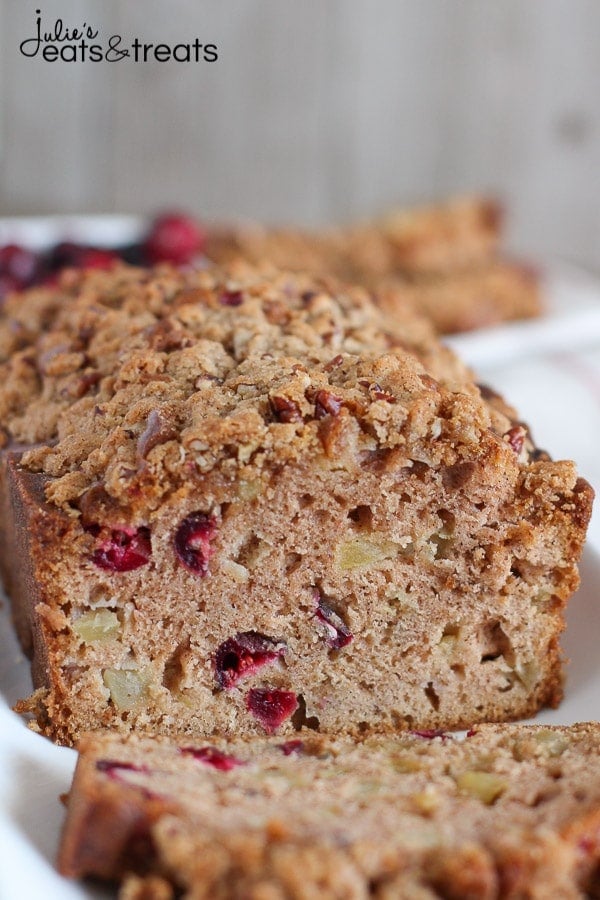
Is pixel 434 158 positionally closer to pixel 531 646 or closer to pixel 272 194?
pixel 272 194

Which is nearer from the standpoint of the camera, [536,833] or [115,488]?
[536,833]

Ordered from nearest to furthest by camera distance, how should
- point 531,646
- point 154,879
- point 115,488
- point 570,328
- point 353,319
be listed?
point 154,879, point 115,488, point 531,646, point 353,319, point 570,328

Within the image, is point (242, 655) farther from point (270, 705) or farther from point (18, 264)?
point (18, 264)

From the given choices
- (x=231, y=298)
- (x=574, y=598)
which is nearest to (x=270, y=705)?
(x=574, y=598)

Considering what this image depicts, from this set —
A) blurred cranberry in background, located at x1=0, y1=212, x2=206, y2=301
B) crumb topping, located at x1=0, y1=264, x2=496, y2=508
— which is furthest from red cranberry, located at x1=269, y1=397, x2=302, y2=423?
blurred cranberry in background, located at x1=0, y1=212, x2=206, y2=301

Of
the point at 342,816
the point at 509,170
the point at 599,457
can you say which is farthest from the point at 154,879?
the point at 509,170
